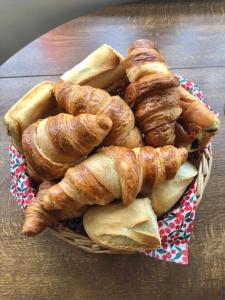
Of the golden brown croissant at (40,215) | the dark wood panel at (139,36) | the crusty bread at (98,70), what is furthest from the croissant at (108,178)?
the dark wood panel at (139,36)

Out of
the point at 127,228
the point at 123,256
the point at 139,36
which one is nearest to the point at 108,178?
the point at 127,228

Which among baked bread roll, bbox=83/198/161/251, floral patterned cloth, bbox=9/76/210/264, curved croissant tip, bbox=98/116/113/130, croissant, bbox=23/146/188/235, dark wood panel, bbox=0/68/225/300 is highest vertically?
curved croissant tip, bbox=98/116/113/130

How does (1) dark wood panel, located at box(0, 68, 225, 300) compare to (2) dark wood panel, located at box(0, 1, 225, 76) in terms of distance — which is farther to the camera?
(2) dark wood panel, located at box(0, 1, 225, 76)

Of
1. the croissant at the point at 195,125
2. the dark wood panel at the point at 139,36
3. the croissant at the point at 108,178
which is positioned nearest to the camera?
the croissant at the point at 108,178

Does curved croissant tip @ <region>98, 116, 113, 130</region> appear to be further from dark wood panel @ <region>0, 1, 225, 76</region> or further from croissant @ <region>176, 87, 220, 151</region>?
dark wood panel @ <region>0, 1, 225, 76</region>

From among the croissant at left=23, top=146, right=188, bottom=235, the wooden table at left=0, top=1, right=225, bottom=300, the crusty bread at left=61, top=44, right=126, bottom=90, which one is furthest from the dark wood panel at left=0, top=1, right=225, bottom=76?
the croissant at left=23, top=146, right=188, bottom=235

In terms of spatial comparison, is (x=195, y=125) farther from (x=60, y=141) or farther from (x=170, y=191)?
(x=60, y=141)

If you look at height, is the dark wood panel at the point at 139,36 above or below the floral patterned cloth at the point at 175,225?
above

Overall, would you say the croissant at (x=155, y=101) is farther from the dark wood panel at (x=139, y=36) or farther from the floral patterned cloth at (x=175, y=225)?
the dark wood panel at (x=139, y=36)

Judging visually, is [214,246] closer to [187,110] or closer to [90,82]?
[187,110]
